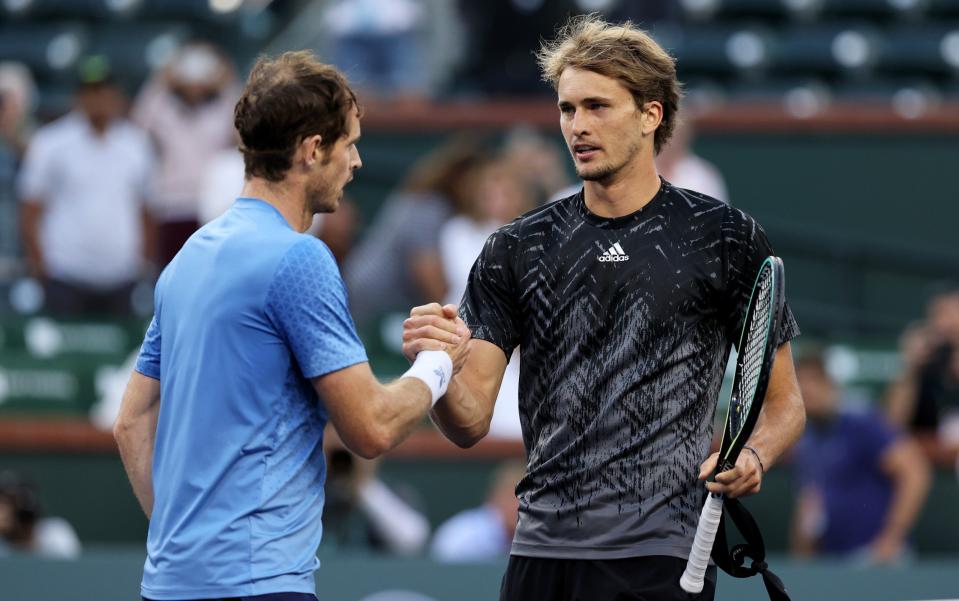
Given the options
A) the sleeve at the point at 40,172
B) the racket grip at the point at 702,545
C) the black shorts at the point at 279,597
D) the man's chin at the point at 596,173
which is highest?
the sleeve at the point at 40,172

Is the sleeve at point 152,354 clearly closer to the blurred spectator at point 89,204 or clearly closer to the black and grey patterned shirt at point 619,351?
the black and grey patterned shirt at point 619,351

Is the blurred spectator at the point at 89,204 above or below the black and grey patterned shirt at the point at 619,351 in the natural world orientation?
above

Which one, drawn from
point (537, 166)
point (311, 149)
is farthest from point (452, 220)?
point (311, 149)

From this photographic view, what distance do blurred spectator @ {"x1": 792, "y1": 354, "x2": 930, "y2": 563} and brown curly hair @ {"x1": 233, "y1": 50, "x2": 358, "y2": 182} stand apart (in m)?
4.91

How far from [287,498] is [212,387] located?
280mm

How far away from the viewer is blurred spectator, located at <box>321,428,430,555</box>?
7.47 metres

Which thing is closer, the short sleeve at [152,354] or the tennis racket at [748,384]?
the tennis racket at [748,384]

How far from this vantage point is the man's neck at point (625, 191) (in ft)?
13.2

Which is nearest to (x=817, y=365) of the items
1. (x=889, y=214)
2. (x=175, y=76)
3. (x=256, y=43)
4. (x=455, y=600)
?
(x=455, y=600)

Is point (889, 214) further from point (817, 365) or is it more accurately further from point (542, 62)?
point (542, 62)

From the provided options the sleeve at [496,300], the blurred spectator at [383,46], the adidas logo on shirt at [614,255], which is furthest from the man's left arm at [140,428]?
the blurred spectator at [383,46]

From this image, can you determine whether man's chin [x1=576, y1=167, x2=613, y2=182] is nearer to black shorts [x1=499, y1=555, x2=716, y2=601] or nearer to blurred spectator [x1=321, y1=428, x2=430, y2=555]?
black shorts [x1=499, y1=555, x2=716, y2=601]

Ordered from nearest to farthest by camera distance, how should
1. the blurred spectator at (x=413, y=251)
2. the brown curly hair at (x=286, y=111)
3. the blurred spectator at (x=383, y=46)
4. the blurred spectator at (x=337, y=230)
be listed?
the brown curly hair at (x=286, y=111)
the blurred spectator at (x=413, y=251)
the blurred spectator at (x=337, y=230)
the blurred spectator at (x=383, y=46)

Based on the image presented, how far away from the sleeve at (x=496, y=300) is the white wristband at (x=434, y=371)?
22 cm
